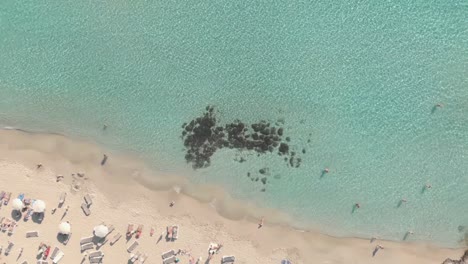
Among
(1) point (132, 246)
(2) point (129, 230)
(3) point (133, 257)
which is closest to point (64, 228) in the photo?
(2) point (129, 230)

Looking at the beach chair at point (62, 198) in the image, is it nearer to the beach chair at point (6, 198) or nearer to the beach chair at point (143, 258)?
the beach chair at point (6, 198)

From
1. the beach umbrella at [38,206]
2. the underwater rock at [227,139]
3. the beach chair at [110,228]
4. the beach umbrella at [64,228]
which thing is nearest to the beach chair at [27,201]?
the beach umbrella at [38,206]

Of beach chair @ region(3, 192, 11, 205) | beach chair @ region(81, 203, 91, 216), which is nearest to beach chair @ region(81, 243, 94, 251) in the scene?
beach chair @ region(81, 203, 91, 216)

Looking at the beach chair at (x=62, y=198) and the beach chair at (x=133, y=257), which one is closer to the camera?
the beach chair at (x=133, y=257)

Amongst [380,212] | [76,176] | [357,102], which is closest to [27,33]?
[76,176]

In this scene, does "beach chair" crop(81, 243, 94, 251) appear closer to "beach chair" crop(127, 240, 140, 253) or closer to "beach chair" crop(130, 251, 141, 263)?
"beach chair" crop(127, 240, 140, 253)

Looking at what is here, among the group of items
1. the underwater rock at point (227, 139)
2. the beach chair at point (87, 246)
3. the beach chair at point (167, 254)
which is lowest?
the beach chair at point (87, 246)
